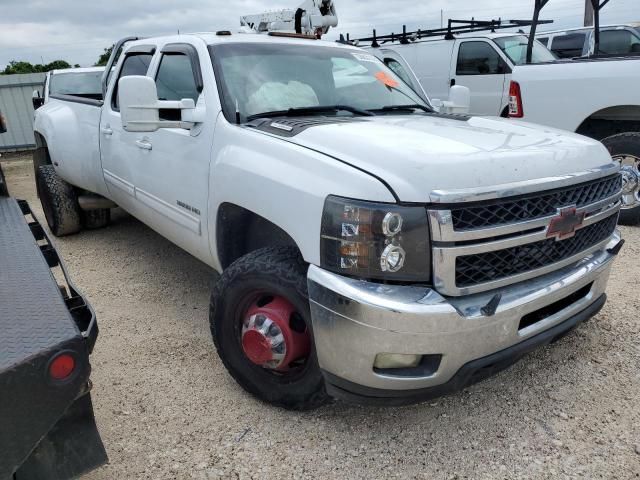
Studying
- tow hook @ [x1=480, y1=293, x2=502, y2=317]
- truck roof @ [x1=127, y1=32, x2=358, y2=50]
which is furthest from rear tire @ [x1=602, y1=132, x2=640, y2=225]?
tow hook @ [x1=480, y1=293, x2=502, y2=317]

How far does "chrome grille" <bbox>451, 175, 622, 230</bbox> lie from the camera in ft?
6.77

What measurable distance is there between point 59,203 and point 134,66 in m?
1.96

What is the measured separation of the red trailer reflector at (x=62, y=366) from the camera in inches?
61.8

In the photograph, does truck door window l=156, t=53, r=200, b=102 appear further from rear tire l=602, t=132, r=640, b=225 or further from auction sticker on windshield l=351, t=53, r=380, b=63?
rear tire l=602, t=132, r=640, b=225

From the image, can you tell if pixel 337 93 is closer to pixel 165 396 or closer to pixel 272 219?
pixel 272 219

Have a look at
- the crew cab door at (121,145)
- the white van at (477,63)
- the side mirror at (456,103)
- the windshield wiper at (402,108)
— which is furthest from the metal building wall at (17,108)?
the windshield wiper at (402,108)

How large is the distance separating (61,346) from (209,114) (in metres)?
1.77

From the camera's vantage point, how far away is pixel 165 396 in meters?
2.84

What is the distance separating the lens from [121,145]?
4078mm

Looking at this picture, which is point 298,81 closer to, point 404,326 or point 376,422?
point 404,326

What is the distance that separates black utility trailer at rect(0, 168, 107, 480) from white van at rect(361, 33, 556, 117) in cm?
716

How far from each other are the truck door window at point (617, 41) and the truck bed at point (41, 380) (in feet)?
35.2

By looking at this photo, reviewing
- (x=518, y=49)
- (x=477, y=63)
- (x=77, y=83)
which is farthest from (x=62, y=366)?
(x=518, y=49)

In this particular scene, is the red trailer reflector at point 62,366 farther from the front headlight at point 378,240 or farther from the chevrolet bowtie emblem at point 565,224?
the chevrolet bowtie emblem at point 565,224
